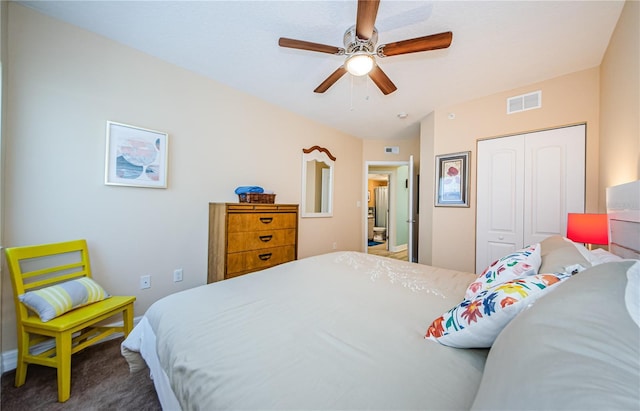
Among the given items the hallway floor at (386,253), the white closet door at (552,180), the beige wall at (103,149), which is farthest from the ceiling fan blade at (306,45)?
the hallway floor at (386,253)

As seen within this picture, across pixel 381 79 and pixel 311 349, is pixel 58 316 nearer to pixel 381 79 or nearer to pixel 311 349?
pixel 311 349

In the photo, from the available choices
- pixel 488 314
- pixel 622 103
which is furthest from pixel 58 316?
pixel 622 103

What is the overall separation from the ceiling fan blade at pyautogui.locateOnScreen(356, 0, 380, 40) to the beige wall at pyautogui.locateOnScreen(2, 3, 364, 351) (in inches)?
71.1

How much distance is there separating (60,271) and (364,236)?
3977 millimetres

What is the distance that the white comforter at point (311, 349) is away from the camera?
607 millimetres

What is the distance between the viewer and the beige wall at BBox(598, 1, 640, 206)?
140 cm

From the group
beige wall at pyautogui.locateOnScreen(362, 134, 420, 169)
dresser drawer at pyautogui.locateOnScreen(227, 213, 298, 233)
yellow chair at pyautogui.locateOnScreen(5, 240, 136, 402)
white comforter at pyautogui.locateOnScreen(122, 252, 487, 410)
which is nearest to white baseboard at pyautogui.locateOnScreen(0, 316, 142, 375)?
yellow chair at pyautogui.locateOnScreen(5, 240, 136, 402)

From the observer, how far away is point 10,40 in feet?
5.20

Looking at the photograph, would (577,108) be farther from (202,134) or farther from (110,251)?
(110,251)

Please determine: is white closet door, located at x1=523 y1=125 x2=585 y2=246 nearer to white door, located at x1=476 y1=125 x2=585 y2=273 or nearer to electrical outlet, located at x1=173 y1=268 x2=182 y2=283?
white door, located at x1=476 y1=125 x2=585 y2=273

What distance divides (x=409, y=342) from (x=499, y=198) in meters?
2.64

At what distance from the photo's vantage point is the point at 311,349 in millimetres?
791

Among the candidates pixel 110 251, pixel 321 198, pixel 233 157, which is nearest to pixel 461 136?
pixel 321 198

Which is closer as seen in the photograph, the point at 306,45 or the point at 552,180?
the point at 306,45
